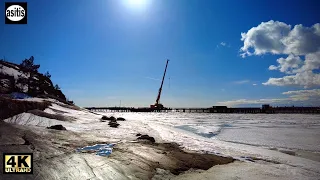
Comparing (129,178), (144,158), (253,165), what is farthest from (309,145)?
(129,178)

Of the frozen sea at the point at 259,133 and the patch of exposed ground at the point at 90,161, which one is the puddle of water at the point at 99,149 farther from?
the frozen sea at the point at 259,133

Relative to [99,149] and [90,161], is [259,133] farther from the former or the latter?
[90,161]

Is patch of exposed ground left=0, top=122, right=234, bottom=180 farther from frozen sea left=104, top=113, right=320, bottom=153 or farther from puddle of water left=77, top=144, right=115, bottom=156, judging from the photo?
frozen sea left=104, top=113, right=320, bottom=153

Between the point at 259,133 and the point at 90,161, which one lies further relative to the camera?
the point at 259,133

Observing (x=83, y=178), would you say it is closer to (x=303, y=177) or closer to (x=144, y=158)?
(x=144, y=158)

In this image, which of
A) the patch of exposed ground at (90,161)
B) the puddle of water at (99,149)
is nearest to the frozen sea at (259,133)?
the patch of exposed ground at (90,161)

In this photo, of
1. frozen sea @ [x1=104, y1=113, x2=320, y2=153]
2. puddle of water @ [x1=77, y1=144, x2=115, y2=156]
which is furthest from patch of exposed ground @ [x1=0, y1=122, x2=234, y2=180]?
frozen sea @ [x1=104, y1=113, x2=320, y2=153]

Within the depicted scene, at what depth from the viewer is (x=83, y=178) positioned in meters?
4.57

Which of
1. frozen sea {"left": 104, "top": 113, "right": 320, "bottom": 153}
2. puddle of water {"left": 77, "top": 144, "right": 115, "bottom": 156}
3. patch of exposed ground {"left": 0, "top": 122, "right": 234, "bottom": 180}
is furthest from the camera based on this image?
frozen sea {"left": 104, "top": 113, "right": 320, "bottom": 153}

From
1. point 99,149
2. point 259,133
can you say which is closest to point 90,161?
point 99,149

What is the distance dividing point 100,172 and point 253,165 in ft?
16.5

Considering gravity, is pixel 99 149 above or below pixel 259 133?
above

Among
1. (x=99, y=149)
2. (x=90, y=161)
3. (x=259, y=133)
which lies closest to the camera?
(x=90, y=161)

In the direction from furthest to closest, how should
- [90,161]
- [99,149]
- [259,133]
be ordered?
[259,133] < [99,149] < [90,161]
